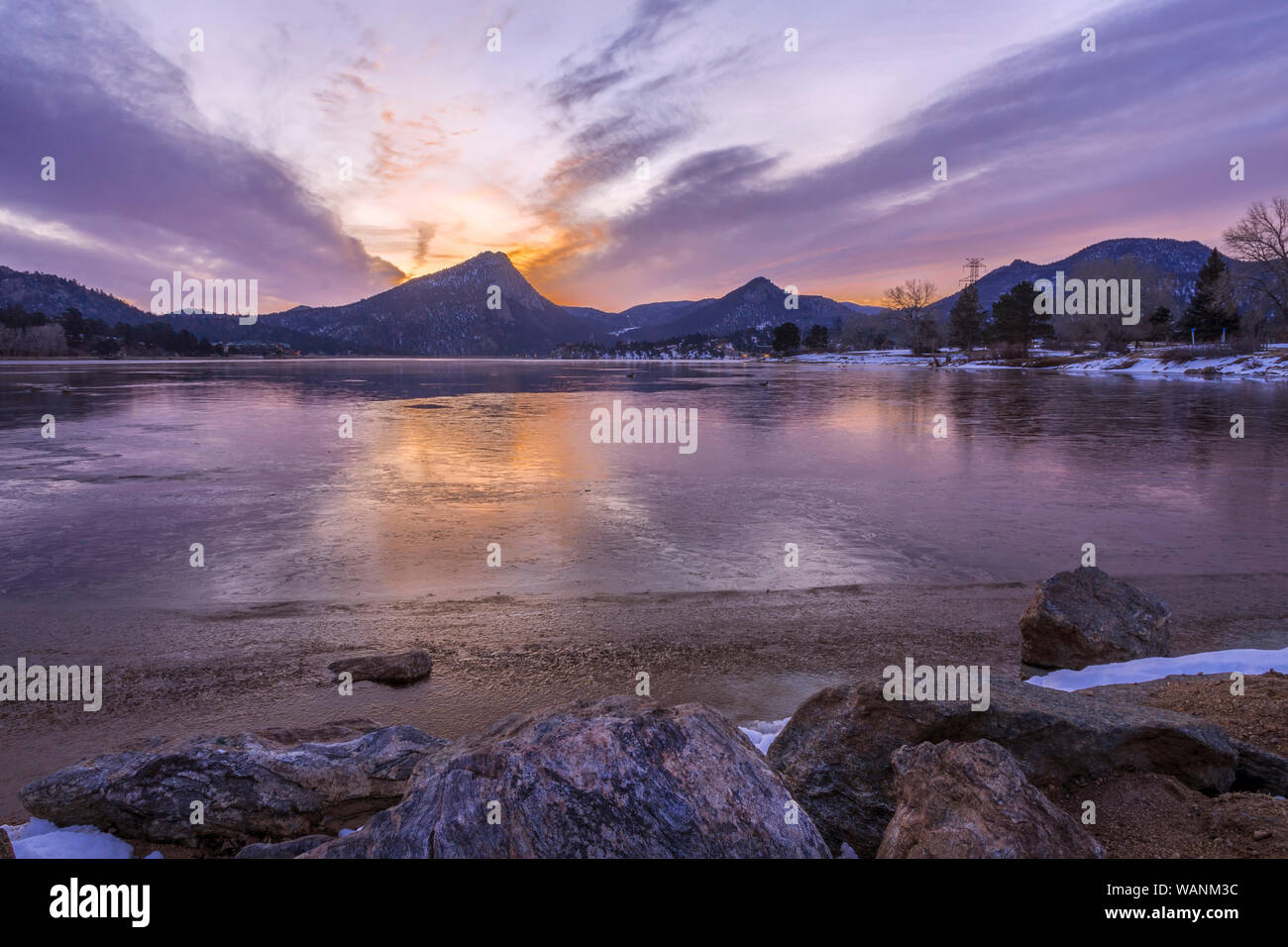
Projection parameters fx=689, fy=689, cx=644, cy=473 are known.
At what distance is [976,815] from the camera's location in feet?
10.9

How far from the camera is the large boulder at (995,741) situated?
4324 millimetres

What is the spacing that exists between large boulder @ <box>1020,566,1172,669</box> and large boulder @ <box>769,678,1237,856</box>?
8.65 feet

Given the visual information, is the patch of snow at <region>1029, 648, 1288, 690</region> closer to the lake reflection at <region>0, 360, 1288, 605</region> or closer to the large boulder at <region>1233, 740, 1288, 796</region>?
the large boulder at <region>1233, 740, 1288, 796</region>

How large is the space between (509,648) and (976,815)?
5.43m

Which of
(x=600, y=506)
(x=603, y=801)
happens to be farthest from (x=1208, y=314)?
(x=603, y=801)

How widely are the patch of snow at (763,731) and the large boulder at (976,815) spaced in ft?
5.94

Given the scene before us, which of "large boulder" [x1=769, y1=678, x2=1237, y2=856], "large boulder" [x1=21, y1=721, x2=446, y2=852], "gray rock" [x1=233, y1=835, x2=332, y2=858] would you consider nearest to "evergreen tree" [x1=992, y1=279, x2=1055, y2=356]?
"large boulder" [x1=769, y1=678, x2=1237, y2=856]

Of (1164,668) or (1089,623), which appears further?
(1089,623)

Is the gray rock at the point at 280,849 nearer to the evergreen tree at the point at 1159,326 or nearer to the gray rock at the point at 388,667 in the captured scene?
the gray rock at the point at 388,667

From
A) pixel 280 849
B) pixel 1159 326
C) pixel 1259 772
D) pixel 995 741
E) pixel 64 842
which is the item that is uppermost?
pixel 1159 326

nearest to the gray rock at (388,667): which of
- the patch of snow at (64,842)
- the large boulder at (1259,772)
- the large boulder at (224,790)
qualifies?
the large boulder at (224,790)

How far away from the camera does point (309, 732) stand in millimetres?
5305

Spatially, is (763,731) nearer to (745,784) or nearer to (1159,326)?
(745,784)

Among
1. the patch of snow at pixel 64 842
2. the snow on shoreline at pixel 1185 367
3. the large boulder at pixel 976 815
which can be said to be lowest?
the patch of snow at pixel 64 842
